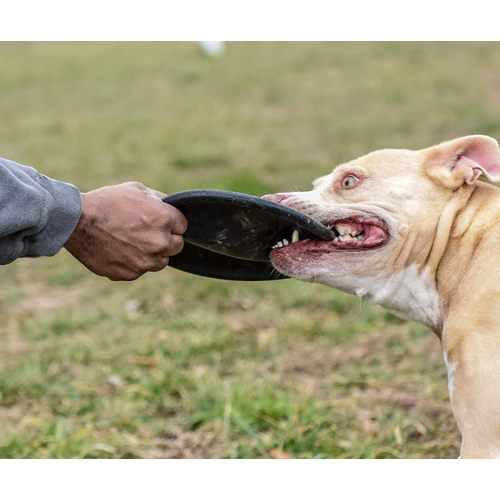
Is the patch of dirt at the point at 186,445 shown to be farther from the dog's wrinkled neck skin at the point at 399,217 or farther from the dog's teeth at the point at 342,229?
the dog's teeth at the point at 342,229

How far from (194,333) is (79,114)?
272 inches

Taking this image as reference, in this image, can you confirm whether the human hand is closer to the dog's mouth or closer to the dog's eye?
the dog's mouth

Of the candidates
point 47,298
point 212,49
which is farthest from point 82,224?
point 212,49

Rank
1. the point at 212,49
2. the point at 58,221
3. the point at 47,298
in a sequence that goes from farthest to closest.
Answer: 1. the point at 212,49
2. the point at 47,298
3. the point at 58,221

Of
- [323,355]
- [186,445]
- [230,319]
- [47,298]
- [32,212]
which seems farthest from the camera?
[47,298]

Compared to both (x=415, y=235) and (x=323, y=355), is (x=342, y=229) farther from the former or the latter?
(x=323, y=355)

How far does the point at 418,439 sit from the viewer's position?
12.5 ft

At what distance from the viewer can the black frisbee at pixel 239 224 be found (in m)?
3.09

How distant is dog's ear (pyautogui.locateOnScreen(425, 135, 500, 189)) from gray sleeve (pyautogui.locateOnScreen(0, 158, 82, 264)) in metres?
1.49

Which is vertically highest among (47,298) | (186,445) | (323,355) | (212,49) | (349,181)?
(212,49)

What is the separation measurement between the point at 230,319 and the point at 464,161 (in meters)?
2.72

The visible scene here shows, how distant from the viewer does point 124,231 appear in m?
3.09

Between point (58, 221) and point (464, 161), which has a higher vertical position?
point (464, 161)

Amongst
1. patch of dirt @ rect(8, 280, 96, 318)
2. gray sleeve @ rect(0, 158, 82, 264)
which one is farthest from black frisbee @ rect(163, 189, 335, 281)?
patch of dirt @ rect(8, 280, 96, 318)
